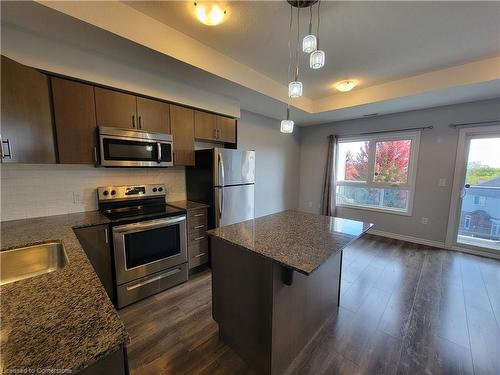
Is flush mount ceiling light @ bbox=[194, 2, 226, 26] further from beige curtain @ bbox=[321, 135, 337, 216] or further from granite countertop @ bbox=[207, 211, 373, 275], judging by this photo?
beige curtain @ bbox=[321, 135, 337, 216]

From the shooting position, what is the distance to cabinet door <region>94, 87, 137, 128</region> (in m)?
2.04

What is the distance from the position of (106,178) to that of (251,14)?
2.27 m

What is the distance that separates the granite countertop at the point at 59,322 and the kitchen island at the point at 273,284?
0.78m

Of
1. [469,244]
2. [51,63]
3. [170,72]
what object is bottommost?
[469,244]

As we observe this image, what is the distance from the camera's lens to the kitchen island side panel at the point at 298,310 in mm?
1336

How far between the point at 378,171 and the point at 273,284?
3.99m

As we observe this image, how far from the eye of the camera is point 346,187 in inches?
185

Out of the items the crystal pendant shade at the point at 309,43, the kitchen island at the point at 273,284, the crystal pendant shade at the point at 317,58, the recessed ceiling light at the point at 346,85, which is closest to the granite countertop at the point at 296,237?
the kitchen island at the point at 273,284

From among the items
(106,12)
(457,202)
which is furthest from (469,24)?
(106,12)

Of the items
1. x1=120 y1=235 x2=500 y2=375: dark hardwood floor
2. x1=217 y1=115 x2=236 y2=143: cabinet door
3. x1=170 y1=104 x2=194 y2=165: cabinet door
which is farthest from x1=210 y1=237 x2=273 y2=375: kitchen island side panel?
x1=217 y1=115 x2=236 y2=143: cabinet door

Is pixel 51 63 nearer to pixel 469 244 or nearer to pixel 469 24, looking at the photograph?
pixel 469 24

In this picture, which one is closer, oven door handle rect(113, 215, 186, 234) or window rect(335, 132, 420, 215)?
oven door handle rect(113, 215, 186, 234)

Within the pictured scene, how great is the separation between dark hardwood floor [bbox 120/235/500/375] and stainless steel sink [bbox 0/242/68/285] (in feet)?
2.92

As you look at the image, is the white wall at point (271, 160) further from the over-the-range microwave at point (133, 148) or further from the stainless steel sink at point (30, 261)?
the stainless steel sink at point (30, 261)
